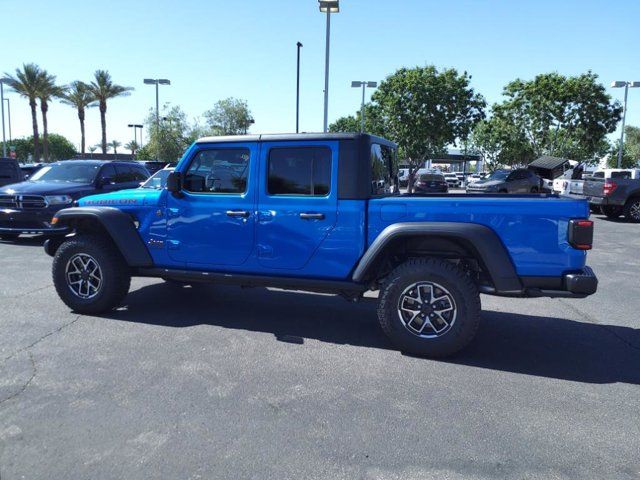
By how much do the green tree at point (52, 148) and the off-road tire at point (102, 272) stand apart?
8017 centimetres

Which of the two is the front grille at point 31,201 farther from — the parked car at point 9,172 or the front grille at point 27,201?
the parked car at point 9,172

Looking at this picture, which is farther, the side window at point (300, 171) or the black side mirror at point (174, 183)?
the black side mirror at point (174, 183)

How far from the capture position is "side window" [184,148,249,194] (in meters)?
4.96

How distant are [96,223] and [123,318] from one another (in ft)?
3.60

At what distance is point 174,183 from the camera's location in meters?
5.03

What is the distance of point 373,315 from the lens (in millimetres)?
5852

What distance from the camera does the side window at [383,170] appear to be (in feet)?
15.8

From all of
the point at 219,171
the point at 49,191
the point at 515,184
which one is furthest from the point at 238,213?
the point at 515,184

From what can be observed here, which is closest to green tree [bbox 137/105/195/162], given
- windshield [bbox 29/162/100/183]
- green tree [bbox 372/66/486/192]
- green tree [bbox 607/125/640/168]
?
green tree [bbox 372/66/486/192]

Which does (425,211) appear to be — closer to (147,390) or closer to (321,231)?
(321,231)

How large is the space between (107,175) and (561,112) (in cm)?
2875

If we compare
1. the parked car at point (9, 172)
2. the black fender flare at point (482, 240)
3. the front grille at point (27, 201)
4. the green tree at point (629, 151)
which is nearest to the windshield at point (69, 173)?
the front grille at point (27, 201)

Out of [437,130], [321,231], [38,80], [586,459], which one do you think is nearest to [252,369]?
[321,231]

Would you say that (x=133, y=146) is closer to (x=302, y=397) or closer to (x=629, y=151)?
(x=302, y=397)
